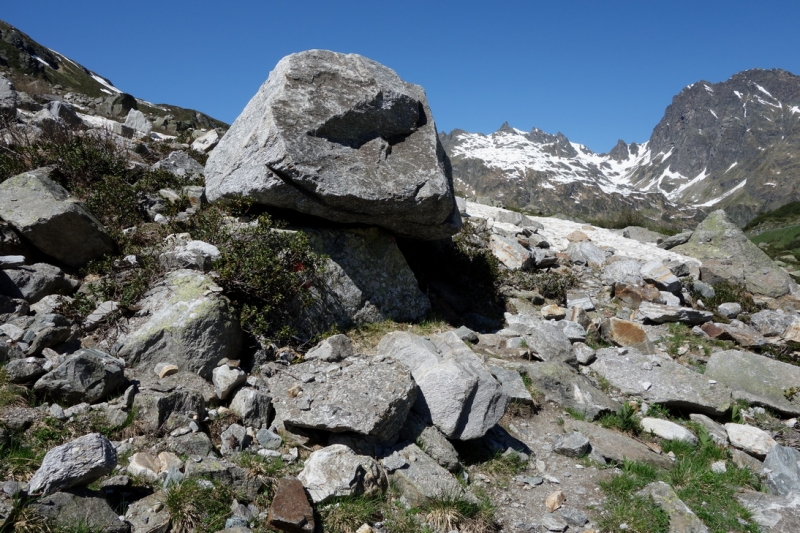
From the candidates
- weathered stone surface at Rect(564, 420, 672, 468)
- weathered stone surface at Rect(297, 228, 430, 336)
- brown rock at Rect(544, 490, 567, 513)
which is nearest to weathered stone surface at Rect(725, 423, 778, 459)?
weathered stone surface at Rect(564, 420, 672, 468)

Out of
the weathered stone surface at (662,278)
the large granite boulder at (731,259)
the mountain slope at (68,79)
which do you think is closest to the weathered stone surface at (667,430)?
the weathered stone surface at (662,278)

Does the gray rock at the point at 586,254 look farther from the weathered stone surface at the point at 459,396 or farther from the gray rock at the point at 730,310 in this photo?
the weathered stone surface at the point at 459,396

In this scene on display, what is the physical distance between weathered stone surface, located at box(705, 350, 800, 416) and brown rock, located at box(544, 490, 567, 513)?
4.97m

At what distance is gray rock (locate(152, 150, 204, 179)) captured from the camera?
12.2 m

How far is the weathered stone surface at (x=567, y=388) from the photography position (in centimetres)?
750

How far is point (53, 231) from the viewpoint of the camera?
752cm

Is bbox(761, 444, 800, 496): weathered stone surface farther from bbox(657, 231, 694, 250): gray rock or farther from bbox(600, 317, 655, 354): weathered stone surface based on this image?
bbox(657, 231, 694, 250): gray rock

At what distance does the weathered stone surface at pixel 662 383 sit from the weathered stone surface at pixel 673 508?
275 cm

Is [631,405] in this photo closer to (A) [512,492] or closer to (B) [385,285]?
(A) [512,492]

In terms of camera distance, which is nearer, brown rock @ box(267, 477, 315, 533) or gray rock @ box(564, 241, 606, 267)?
brown rock @ box(267, 477, 315, 533)

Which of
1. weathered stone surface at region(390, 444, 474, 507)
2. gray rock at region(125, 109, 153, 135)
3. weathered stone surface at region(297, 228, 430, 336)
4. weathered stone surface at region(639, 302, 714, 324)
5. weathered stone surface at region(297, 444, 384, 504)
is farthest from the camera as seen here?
gray rock at region(125, 109, 153, 135)

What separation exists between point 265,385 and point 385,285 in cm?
347

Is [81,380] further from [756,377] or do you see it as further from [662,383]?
[756,377]

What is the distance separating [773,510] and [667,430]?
183cm
